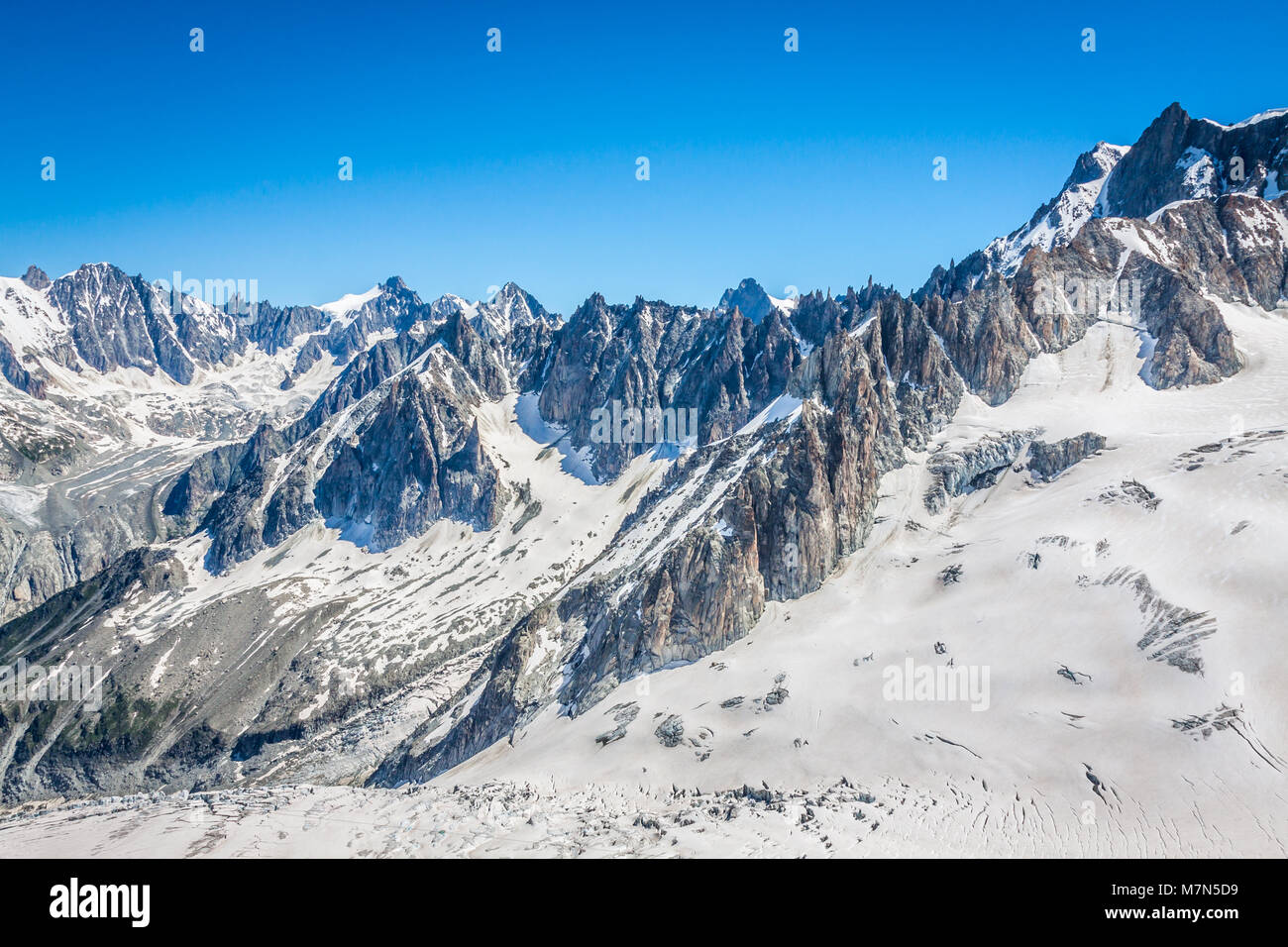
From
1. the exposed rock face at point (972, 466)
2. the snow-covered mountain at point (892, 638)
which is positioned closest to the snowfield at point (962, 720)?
the snow-covered mountain at point (892, 638)

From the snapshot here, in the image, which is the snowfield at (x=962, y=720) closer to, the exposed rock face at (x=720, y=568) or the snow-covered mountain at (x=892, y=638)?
the snow-covered mountain at (x=892, y=638)

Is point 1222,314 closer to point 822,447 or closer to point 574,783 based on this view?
point 822,447

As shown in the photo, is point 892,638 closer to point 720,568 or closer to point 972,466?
point 720,568

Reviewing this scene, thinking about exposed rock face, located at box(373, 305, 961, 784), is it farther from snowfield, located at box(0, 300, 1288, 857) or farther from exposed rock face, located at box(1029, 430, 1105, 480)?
exposed rock face, located at box(1029, 430, 1105, 480)

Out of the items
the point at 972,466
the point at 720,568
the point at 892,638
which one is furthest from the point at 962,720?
the point at 972,466

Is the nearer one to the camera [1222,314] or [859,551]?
[859,551]
